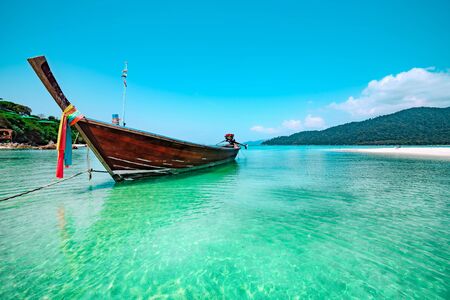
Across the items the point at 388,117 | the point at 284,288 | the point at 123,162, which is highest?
the point at 388,117

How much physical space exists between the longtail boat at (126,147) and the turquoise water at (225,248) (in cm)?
257

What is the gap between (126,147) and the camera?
938cm

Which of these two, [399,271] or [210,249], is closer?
[399,271]

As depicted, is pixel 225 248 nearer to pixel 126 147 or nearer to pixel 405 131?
pixel 126 147

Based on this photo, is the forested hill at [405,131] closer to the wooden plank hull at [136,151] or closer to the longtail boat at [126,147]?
the wooden plank hull at [136,151]

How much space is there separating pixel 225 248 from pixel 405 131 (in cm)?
13755

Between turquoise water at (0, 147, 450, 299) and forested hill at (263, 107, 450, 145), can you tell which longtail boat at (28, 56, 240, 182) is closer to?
turquoise water at (0, 147, 450, 299)

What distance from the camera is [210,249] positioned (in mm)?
3883

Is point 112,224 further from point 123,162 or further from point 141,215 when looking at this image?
point 123,162

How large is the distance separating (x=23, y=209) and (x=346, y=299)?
28.5ft

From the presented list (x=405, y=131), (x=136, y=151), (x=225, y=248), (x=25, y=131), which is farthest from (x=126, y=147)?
(x=405, y=131)

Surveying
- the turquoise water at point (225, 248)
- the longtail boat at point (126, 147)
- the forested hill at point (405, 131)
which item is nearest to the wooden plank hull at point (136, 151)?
the longtail boat at point (126, 147)

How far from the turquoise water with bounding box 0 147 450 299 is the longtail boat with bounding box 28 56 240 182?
101 inches

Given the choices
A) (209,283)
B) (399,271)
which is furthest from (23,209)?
(399,271)
